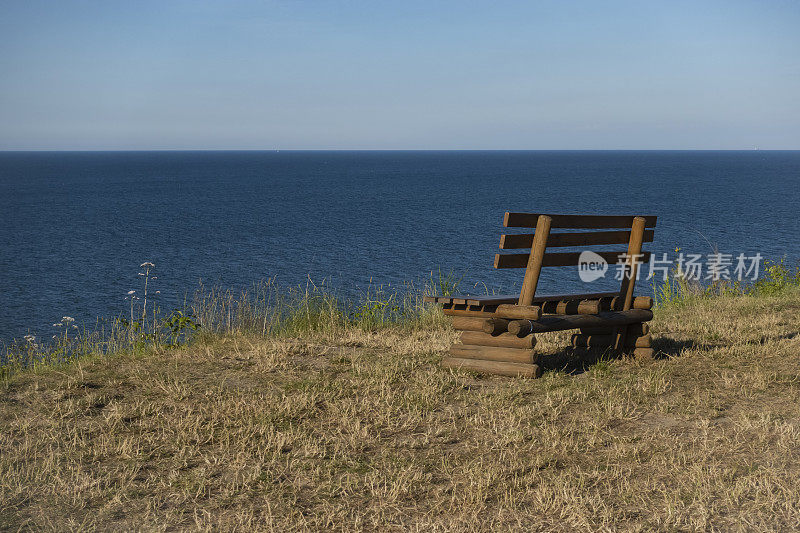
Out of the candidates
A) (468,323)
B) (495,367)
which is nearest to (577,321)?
(495,367)

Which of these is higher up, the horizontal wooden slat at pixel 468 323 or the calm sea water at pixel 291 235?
Result: the horizontal wooden slat at pixel 468 323

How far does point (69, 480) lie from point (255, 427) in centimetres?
145

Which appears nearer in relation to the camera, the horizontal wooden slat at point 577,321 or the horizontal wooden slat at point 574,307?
the horizontal wooden slat at point 577,321

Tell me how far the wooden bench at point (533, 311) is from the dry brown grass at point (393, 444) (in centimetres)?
31

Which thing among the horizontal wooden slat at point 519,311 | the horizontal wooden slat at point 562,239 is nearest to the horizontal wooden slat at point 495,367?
the horizontal wooden slat at point 519,311

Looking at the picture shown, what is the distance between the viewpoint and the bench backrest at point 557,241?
748 cm

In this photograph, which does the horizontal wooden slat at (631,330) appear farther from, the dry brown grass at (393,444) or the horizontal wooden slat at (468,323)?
the horizontal wooden slat at (468,323)

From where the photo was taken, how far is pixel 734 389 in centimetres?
721

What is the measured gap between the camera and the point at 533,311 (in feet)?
24.1

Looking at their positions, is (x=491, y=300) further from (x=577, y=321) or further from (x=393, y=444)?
(x=393, y=444)

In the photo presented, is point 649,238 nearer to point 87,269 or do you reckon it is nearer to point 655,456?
point 655,456

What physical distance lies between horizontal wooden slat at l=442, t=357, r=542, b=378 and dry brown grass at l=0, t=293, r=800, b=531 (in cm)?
15

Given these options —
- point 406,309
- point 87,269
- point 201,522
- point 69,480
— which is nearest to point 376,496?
point 201,522

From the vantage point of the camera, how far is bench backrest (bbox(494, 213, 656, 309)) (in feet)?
24.6
